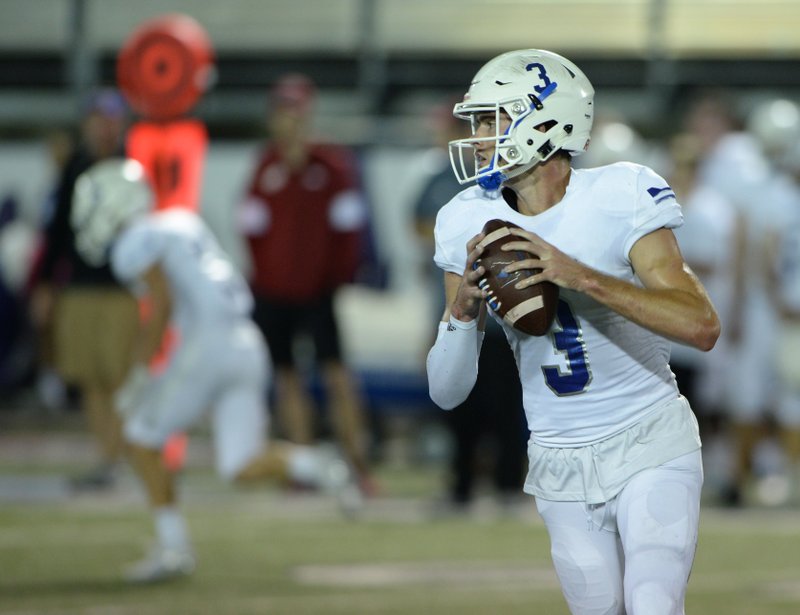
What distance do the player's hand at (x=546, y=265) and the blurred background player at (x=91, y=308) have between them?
191 inches

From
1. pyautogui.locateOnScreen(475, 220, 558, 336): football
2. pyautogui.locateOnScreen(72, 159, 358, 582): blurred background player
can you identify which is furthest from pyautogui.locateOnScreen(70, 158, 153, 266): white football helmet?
pyautogui.locateOnScreen(475, 220, 558, 336): football

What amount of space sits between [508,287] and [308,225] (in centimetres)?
486

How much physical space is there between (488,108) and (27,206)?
26.7 feet

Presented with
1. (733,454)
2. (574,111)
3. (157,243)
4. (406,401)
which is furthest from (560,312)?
(406,401)

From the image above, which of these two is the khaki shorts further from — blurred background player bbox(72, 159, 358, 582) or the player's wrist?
the player's wrist

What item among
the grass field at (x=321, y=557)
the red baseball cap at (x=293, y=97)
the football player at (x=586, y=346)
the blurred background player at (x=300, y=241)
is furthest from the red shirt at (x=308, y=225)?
the football player at (x=586, y=346)

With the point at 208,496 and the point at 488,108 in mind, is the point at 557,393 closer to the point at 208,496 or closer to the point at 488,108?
the point at 488,108

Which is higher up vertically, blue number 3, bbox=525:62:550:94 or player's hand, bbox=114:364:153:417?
blue number 3, bbox=525:62:550:94

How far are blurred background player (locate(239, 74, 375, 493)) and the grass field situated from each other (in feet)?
2.41

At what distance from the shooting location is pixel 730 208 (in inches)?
314

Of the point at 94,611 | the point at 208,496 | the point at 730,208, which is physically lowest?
the point at 208,496

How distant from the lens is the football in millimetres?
3174

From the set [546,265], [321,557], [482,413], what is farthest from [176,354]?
[546,265]

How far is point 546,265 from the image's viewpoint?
3.15 metres
